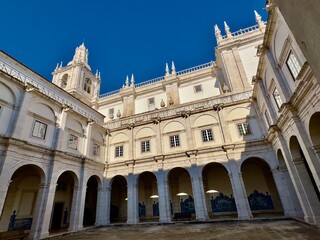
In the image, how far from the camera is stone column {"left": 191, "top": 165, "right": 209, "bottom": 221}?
16.8 meters

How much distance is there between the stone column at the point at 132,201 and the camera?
60.4 feet

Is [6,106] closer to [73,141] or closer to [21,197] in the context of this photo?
[73,141]

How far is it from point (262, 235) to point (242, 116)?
11.5 metres

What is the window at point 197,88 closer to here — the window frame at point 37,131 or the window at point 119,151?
the window at point 119,151

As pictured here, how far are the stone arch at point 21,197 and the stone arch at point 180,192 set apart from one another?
13360 mm

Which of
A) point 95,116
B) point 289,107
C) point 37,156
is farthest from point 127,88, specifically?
point 289,107

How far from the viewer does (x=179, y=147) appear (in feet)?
65.4

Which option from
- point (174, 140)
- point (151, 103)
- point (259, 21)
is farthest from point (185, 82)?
point (259, 21)

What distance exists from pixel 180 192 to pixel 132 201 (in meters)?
6.07

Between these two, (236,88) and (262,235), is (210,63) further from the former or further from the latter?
(262,235)

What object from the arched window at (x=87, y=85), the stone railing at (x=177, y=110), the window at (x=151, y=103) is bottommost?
the stone railing at (x=177, y=110)

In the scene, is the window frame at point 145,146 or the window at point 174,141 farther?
the window frame at point 145,146

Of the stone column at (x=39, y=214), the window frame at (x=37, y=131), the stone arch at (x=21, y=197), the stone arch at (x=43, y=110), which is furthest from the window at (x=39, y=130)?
the stone column at (x=39, y=214)

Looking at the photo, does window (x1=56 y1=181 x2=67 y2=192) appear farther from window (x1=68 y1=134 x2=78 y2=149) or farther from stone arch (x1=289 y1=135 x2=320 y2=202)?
stone arch (x1=289 y1=135 x2=320 y2=202)
